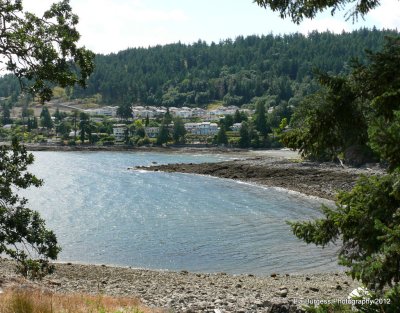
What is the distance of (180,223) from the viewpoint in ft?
136

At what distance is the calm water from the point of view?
→ 29.9 metres

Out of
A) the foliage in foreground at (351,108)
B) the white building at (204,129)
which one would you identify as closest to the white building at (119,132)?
the white building at (204,129)

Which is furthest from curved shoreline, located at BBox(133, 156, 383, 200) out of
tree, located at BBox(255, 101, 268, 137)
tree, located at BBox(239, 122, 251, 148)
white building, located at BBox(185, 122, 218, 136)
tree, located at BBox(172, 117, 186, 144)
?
white building, located at BBox(185, 122, 218, 136)

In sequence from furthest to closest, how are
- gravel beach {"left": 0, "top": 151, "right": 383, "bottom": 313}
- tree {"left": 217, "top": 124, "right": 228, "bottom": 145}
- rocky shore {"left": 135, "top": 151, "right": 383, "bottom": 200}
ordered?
tree {"left": 217, "top": 124, "right": 228, "bottom": 145}, rocky shore {"left": 135, "top": 151, "right": 383, "bottom": 200}, gravel beach {"left": 0, "top": 151, "right": 383, "bottom": 313}

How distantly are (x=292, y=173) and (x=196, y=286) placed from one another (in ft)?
171

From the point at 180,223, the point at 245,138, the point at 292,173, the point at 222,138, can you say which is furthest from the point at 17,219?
the point at 222,138

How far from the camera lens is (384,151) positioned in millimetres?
5527

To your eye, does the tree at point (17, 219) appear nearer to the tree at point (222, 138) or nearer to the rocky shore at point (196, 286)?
the rocky shore at point (196, 286)

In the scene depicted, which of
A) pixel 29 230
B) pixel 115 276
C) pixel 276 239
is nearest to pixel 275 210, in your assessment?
pixel 276 239

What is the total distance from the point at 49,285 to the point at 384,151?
1958 centimetres

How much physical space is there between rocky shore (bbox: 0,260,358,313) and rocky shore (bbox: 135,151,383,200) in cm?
3123

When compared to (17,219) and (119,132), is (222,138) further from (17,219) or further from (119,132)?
(17,219)

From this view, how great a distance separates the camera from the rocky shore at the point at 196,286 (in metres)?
17.9

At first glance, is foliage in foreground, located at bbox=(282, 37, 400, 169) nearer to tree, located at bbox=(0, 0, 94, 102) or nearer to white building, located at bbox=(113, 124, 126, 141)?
tree, located at bbox=(0, 0, 94, 102)
